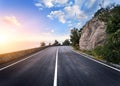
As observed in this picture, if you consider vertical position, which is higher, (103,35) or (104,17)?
(104,17)

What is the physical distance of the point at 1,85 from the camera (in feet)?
26.0

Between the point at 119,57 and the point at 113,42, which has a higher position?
the point at 113,42

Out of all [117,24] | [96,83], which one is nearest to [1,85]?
[96,83]

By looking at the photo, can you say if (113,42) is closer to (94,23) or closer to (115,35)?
(115,35)

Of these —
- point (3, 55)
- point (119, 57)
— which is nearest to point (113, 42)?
point (119, 57)

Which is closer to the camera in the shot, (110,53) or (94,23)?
(110,53)

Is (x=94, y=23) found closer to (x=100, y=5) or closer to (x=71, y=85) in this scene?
(x=100, y=5)

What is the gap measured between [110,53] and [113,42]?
1413 millimetres

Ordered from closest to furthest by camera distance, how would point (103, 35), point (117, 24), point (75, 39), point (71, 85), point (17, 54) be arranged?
point (71, 85)
point (117, 24)
point (17, 54)
point (103, 35)
point (75, 39)

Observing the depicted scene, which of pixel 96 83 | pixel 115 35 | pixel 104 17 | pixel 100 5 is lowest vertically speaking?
pixel 96 83

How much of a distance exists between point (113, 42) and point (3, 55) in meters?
11.5

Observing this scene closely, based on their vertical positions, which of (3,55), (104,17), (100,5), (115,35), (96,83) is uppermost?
(100,5)

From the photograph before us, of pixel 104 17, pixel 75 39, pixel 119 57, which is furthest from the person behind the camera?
pixel 75 39

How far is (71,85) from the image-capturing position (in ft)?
24.8
